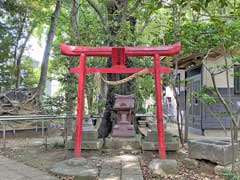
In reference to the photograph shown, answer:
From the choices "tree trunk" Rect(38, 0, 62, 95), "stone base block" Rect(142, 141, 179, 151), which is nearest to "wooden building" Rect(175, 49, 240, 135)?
"stone base block" Rect(142, 141, 179, 151)

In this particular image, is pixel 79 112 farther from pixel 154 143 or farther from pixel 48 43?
pixel 48 43

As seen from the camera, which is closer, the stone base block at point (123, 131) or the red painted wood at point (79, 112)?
the red painted wood at point (79, 112)

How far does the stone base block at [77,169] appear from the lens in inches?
226

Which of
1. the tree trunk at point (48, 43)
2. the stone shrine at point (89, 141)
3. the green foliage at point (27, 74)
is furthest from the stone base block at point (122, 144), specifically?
the green foliage at point (27, 74)

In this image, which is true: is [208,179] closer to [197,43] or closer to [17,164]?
[197,43]

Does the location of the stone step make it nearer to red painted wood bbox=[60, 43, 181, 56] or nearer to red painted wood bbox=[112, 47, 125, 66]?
red painted wood bbox=[112, 47, 125, 66]

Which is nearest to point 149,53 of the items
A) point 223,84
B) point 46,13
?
point 223,84

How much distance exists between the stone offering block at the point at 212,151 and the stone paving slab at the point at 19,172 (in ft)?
9.35

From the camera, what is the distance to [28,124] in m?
13.7

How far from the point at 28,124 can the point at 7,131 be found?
1.08 meters

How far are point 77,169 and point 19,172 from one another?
3.72 feet

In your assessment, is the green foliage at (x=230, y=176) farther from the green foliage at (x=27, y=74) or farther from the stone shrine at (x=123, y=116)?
the green foliage at (x=27, y=74)

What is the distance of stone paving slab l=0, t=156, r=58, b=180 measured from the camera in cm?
572

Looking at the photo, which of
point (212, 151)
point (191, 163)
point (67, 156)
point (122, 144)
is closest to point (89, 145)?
point (67, 156)
